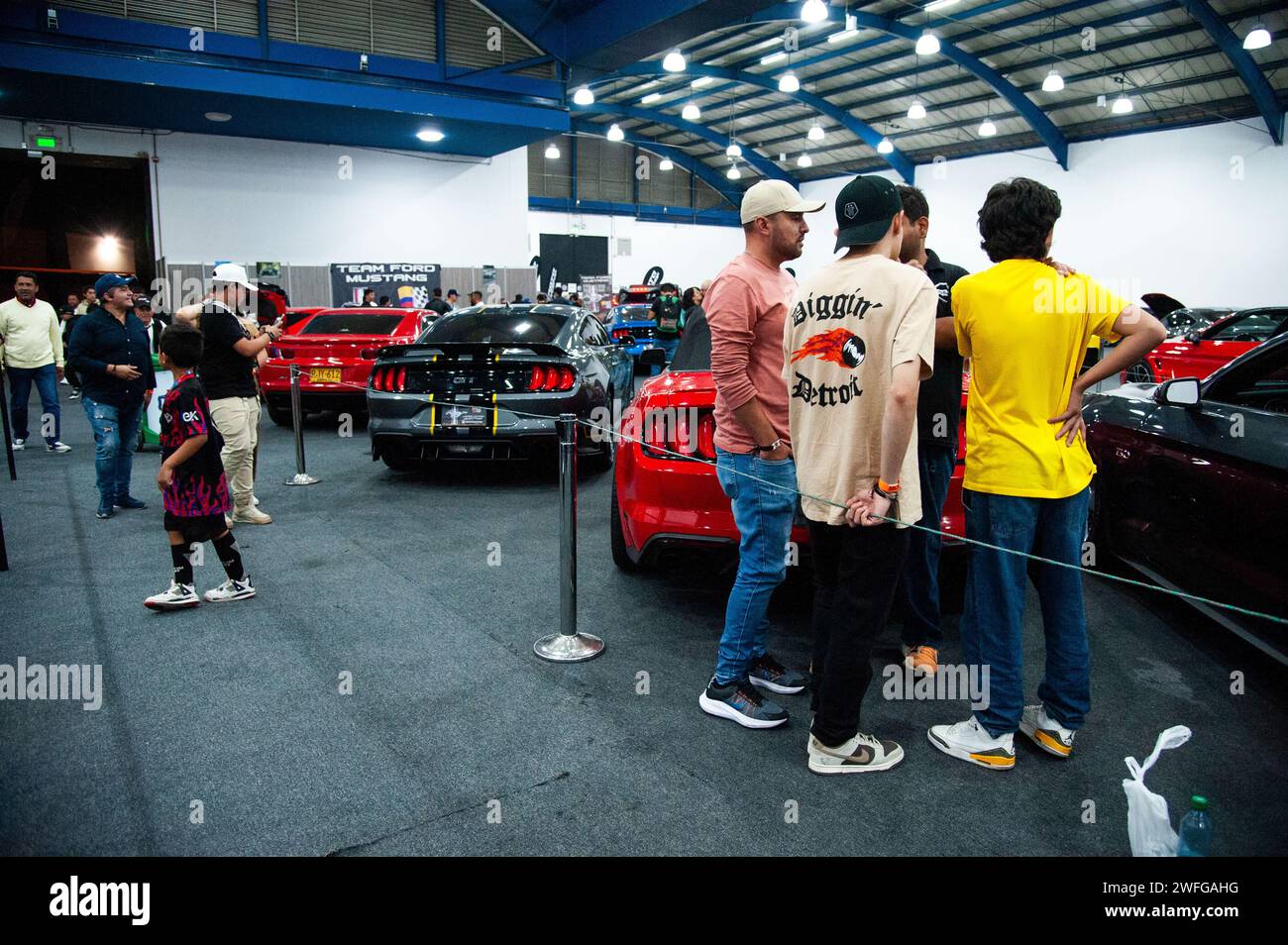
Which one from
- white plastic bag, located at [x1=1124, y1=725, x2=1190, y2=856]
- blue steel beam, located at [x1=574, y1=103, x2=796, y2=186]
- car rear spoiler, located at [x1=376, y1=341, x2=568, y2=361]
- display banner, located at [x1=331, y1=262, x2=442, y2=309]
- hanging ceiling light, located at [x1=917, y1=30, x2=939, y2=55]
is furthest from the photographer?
blue steel beam, located at [x1=574, y1=103, x2=796, y2=186]

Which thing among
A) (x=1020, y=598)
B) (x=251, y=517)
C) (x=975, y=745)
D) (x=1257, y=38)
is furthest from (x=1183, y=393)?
(x=1257, y=38)

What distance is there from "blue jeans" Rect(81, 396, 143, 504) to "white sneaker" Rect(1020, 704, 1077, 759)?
227 inches

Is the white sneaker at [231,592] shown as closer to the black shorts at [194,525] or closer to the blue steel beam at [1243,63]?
the black shorts at [194,525]

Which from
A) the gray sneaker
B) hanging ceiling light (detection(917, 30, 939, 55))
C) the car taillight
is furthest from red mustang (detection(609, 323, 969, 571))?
hanging ceiling light (detection(917, 30, 939, 55))

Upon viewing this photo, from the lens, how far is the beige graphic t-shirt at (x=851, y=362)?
2189mm

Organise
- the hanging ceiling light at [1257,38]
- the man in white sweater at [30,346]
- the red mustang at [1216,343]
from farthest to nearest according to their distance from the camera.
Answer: the hanging ceiling light at [1257,38], the red mustang at [1216,343], the man in white sweater at [30,346]

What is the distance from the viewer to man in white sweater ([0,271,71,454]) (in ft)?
24.4

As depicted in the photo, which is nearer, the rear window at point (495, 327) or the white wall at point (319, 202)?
the rear window at point (495, 327)

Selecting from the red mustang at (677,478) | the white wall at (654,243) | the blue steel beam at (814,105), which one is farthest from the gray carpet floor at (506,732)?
the white wall at (654,243)

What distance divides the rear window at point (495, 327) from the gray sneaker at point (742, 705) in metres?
4.20

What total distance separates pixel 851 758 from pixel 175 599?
10.3 feet

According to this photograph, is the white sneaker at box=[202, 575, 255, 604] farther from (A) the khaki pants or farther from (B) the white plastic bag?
(B) the white plastic bag
